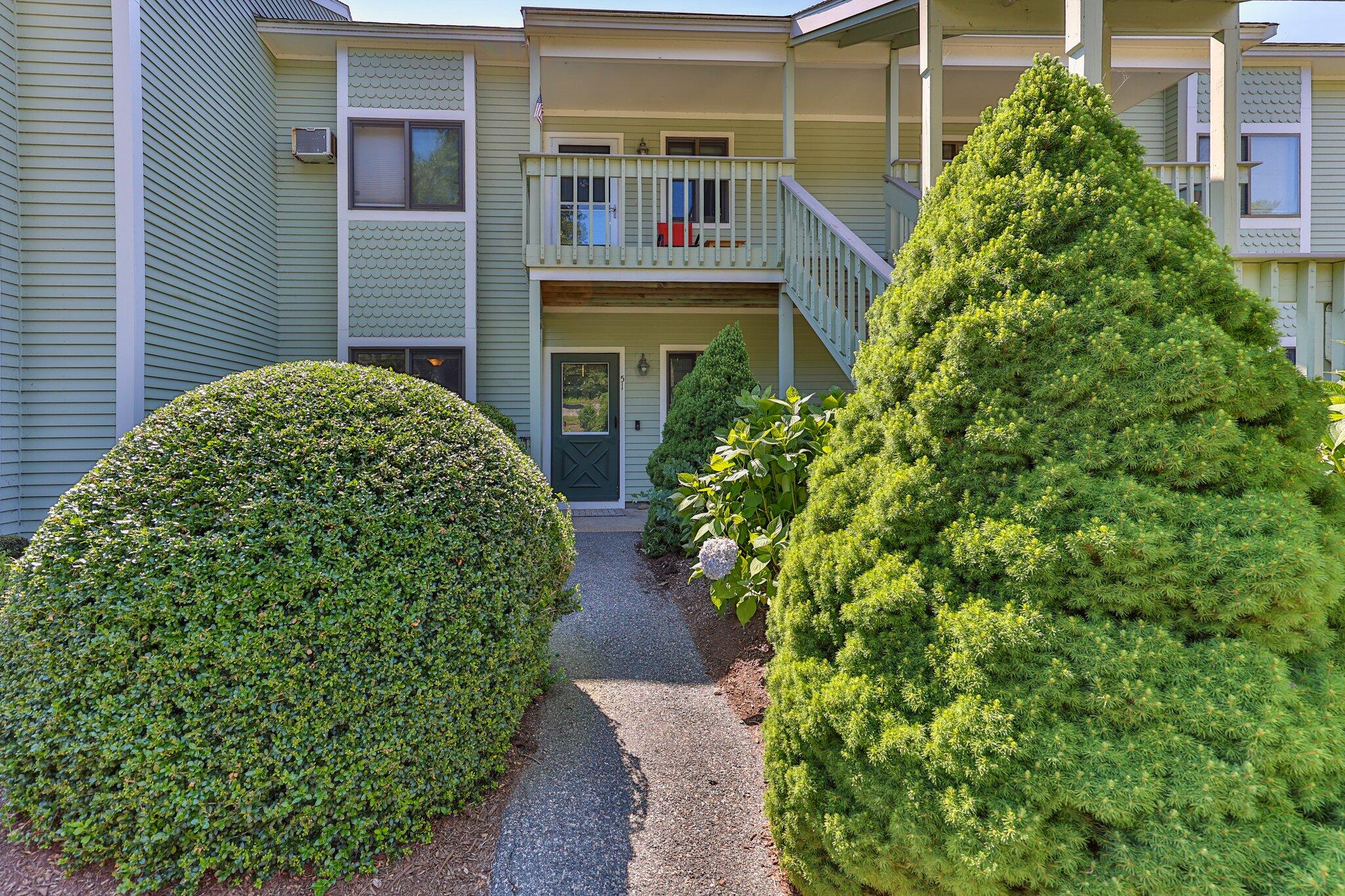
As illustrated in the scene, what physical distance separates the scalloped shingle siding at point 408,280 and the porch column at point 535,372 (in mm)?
907

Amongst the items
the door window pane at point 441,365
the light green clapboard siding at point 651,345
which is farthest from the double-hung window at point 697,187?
the door window pane at point 441,365

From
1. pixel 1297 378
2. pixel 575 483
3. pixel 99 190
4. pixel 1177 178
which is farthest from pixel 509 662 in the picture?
pixel 1177 178

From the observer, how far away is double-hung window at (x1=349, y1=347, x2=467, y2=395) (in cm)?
755

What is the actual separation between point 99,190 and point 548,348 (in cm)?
469

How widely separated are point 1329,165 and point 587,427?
35.1ft

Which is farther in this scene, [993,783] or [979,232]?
[979,232]

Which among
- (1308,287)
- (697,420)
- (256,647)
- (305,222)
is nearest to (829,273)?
(697,420)

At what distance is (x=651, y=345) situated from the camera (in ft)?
29.3

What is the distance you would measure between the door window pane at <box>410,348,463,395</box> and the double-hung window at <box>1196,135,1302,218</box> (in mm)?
10044

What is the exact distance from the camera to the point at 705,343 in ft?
29.1

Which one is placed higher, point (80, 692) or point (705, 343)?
point (705, 343)

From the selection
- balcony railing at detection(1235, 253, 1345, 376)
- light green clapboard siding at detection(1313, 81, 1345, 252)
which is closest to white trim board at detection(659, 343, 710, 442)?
balcony railing at detection(1235, 253, 1345, 376)

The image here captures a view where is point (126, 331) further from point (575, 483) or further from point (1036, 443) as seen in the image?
point (1036, 443)

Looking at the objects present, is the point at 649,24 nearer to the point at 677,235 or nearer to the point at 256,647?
the point at 677,235
